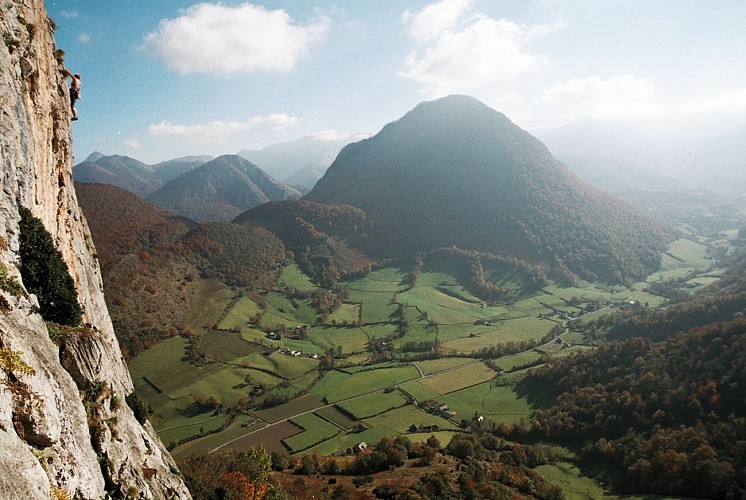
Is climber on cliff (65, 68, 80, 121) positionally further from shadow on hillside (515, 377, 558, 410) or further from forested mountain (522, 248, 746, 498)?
shadow on hillside (515, 377, 558, 410)

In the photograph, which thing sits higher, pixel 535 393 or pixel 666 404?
pixel 666 404

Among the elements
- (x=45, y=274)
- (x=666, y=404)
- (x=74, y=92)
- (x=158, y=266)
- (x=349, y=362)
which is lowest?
(x=666, y=404)

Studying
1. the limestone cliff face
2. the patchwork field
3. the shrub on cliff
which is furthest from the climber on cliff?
the patchwork field

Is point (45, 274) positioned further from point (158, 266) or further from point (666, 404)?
point (158, 266)

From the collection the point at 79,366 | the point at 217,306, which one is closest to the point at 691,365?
the point at 79,366

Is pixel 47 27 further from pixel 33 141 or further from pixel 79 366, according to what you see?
pixel 79 366

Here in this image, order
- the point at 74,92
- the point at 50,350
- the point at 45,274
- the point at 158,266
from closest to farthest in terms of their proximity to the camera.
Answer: the point at 50,350
the point at 45,274
the point at 74,92
the point at 158,266


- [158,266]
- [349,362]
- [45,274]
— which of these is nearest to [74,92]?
[45,274]
